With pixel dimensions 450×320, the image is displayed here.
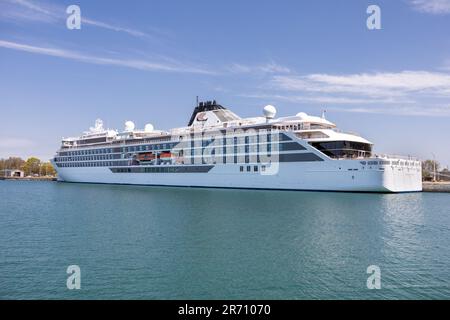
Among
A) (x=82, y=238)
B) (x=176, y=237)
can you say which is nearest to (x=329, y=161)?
(x=176, y=237)

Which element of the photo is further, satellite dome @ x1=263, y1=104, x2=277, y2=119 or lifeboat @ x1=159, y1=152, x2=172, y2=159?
lifeboat @ x1=159, y1=152, x2=172, y2=159

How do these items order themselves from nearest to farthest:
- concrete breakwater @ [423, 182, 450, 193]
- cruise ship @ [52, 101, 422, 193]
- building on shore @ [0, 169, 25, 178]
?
cruise ship @ [52, 101, 422, 193], concrete breakwater @ [423, 182, 450, 193], building on shore @ [0, 169, 25, 178]

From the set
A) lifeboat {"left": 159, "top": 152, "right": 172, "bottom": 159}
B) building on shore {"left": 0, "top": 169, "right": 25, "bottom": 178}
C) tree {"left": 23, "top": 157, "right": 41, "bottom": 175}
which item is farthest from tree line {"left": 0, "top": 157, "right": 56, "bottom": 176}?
lifeboat {"left": 159, "top": 152, "right": 172, "bottom": 159}

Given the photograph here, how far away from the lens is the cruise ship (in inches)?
1949

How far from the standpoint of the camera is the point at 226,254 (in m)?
18.2

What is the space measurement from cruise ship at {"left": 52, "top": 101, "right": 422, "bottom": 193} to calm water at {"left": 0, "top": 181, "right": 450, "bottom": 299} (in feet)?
59.8

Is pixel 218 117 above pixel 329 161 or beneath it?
above

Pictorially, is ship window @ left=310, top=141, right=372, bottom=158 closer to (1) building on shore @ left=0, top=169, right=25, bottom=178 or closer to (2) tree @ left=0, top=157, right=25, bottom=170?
(1) building on shore @ left=0, top=169, right=25, bottom=178

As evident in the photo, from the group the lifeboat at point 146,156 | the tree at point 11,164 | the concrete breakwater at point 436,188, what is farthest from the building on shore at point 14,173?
the concrete breakwater at point 436,188

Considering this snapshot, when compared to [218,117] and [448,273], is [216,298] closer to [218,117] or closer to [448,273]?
[448,273]

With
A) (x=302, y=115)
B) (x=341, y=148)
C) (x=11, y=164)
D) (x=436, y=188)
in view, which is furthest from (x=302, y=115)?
(x=11, y=164)

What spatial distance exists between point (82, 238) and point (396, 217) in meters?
23.2
